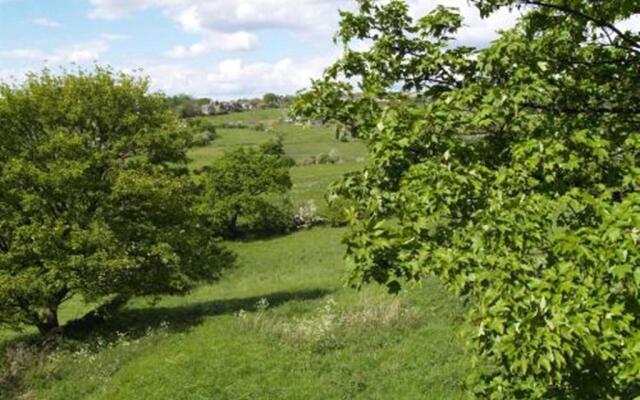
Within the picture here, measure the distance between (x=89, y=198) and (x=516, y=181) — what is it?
23.5 m

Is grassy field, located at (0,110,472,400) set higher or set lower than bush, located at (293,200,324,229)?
higher

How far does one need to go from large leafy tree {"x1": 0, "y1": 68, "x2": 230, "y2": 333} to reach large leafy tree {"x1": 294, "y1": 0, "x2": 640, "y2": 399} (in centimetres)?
1924

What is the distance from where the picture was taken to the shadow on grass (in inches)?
1123

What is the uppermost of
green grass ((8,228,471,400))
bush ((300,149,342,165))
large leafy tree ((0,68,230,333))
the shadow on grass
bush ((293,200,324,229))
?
large leafy tree ((0,68,230,333))

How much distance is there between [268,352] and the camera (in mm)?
22234

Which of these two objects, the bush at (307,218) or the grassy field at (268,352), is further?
the bush at (307,218)

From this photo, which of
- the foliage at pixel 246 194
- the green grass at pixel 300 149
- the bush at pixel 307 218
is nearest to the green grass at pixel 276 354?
the green grass at pixel 300 149

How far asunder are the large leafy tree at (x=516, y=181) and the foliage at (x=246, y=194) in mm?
52474

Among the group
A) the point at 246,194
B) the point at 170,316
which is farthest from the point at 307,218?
the point at 170,316

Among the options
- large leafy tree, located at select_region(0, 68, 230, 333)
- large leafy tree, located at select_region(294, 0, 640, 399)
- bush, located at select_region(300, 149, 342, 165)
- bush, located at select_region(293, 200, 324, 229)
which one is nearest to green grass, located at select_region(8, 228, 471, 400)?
large leafy tree, located at select_region(0, 68, 230, 333)

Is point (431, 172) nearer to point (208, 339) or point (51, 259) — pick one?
point (208, 339)

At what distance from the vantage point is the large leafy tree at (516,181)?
21.4 ft

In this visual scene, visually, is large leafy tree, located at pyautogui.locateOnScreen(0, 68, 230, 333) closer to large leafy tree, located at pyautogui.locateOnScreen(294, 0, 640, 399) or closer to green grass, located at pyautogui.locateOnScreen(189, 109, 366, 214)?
large leafy tree, located at pyautogui.locateOnScreen(294, 0, 640, 399)

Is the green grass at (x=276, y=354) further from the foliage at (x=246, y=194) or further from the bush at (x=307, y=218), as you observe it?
the bush at (x=307, y=218)
